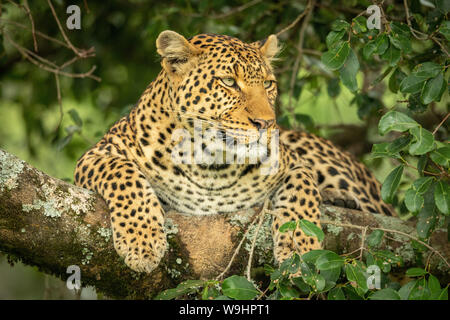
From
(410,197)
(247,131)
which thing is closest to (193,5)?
(247,131)

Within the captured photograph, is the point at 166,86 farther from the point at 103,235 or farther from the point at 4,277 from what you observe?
the point at 4,277

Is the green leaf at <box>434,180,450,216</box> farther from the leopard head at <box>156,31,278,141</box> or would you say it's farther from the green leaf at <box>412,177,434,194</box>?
the leopard head at <box>156,31,278,141</box>

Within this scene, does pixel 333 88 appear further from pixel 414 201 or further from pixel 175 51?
pixel 414 201

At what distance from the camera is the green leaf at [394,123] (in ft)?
13.0

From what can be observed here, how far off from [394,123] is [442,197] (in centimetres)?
63

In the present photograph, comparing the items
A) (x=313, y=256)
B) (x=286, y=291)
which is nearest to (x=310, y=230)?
(x=313, y=256)

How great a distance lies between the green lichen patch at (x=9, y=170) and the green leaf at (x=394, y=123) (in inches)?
99.7

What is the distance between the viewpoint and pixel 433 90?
4656mm

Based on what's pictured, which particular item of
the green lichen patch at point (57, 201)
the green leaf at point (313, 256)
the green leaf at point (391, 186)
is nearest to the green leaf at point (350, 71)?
the green leaf at point (391, 186)

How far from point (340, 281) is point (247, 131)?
4.86ft

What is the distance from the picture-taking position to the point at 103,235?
16.1 ft

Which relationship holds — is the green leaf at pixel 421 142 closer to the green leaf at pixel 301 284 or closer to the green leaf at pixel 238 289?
the green leaf at pixel 301 284

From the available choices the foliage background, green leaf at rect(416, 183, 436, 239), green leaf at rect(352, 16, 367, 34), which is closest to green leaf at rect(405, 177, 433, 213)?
green leaf at rect(416, 183, 436, 239)

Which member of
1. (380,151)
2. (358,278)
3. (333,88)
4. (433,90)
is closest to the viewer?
(358,278)
